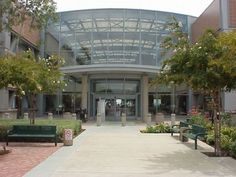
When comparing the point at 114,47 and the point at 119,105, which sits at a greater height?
the point at 114,47

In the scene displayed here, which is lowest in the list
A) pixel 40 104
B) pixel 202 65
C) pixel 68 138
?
pixel 68 138

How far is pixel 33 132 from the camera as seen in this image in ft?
60.6

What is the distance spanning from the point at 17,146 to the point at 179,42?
289 inches

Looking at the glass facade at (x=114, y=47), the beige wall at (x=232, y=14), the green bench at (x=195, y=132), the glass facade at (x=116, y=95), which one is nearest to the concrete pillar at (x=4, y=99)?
the glass facade at (x=114, y=47)

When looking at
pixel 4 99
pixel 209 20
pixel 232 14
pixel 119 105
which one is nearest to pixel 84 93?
pixel 119 105

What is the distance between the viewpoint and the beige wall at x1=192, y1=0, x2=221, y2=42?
37.1m

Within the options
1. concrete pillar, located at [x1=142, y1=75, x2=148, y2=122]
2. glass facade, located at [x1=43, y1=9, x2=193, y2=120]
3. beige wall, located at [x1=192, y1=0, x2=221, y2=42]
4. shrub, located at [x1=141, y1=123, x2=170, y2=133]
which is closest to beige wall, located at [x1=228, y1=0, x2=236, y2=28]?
beige wall, located at [x1=192, y1=0, x2=221, y2=42]

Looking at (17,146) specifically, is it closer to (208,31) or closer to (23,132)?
(23,132)

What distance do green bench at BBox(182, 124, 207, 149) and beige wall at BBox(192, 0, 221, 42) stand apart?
18726 millimetres

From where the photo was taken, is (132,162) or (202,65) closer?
(132,162)

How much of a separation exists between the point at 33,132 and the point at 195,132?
6.65 meters

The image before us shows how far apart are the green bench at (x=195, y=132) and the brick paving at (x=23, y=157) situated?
207 inches

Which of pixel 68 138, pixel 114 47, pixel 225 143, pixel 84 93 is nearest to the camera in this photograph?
pixel 225 143

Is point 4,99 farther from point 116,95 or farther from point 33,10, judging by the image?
point 33,10
